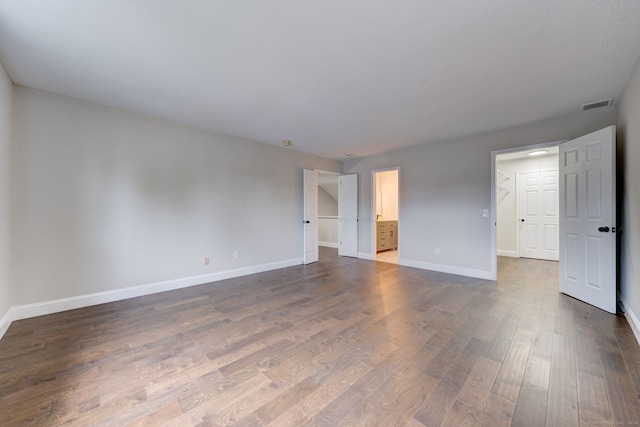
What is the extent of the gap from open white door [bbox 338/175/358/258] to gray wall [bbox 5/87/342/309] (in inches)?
89.1

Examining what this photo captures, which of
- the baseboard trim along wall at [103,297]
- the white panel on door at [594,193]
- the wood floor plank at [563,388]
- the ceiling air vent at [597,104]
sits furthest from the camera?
the ceiling air vent at [597,104]

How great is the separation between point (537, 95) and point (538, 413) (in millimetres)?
3029

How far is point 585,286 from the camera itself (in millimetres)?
3029

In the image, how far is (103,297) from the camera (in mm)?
3088

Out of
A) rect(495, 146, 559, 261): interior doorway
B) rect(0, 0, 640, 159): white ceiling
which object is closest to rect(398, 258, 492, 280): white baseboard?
rect(0, 0, 640, 159): white ceiling

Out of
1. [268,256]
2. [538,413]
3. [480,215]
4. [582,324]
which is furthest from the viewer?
[268,256]

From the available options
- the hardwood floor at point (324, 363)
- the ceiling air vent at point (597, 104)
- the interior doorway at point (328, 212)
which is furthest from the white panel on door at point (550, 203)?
the interior doorway at point (328, 212)

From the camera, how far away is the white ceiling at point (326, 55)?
1651 millimetres

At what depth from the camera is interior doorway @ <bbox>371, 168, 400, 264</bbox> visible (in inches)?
229

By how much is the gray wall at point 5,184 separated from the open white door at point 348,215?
5.19m

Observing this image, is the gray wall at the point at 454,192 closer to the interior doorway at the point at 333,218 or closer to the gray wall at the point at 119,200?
the interior doorway at the point at 333,218

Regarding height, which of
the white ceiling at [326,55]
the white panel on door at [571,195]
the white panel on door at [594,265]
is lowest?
the white panel on door at [594,265]

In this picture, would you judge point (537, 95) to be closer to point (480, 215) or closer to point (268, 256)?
point (480, 215)

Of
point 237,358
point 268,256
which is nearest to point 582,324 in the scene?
point 237,358
